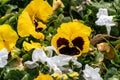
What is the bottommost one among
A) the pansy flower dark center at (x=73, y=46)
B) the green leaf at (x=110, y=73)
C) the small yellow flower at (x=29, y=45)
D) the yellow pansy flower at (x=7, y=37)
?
the green leaf at (x=110, y=73)

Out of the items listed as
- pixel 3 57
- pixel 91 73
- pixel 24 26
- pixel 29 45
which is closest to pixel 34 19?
pixel 24 26

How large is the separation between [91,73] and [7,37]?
0.45 m

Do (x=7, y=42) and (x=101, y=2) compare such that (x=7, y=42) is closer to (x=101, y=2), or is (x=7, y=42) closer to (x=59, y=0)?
(x=59, y=0)

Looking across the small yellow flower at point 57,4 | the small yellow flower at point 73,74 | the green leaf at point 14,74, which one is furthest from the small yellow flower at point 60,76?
the small yellow flower at point 57,4

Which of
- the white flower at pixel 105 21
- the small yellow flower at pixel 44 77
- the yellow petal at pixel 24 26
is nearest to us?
the small yellow flower at pixel 44 77

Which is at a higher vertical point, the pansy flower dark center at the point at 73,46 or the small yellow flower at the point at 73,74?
the pansy flower dark center at the point at 73,46

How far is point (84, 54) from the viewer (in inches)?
93.7

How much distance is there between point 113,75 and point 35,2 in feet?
1.87

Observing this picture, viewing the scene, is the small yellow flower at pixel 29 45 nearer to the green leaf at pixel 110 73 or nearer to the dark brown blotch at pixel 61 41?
the dark brown blotch at pixel 61 41

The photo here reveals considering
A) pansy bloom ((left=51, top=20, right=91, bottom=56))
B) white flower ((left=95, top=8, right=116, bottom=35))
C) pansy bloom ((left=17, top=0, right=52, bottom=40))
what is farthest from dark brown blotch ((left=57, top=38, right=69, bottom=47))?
white flower ((left=95, top=8, right=116, bottom=35))

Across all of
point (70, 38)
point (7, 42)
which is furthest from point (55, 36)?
point (7, 42)

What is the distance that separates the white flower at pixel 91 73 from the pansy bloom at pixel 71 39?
13 cm

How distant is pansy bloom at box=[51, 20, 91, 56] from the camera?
235cm

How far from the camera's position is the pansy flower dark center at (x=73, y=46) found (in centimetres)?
236
